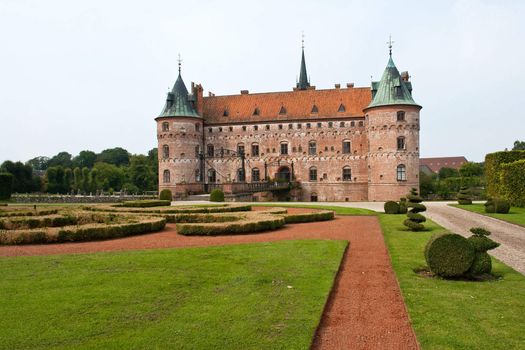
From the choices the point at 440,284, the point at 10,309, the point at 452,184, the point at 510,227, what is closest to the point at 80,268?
the point at 10,309

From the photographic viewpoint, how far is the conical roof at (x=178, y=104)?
51.0 metres

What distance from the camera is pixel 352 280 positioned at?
10.6 m

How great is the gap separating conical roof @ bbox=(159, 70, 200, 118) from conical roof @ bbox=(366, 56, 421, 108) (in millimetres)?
20271

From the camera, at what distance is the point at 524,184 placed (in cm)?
3094

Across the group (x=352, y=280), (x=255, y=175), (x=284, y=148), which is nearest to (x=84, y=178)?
(x=255, y=175)

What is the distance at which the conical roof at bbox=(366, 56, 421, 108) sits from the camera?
46531mm

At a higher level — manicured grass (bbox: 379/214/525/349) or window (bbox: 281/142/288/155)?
window (bbox: 281/142/288/155)

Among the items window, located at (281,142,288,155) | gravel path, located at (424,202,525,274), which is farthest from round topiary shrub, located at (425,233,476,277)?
window, located at (281,142,288,155)

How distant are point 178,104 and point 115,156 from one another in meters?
72.4

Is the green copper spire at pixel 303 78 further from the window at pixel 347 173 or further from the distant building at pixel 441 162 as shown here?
the distant building at pixel 441 162

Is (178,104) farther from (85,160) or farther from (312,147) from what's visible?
(85,160)

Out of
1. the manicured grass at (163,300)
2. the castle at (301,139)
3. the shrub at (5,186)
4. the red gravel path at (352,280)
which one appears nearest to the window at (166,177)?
the castle at (301,139)

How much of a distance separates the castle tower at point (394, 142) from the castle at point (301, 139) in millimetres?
103

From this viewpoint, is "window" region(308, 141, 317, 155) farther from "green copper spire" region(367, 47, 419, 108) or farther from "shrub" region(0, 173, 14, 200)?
"shrub" region(0, 173, 14, 200)
